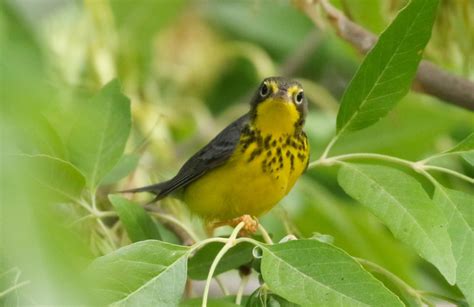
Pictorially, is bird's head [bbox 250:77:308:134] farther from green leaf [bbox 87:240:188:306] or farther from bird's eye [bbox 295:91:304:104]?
green leaf [bbox 87:240:188:306]

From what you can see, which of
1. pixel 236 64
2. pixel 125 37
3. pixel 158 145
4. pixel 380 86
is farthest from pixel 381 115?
pixel 236 64

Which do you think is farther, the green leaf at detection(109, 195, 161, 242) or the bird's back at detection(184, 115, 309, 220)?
the bird's back at detection(184, 115, 309, 220)

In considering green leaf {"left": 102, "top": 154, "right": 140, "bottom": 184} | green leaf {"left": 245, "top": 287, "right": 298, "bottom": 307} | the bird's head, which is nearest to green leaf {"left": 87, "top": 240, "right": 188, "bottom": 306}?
green leaf {"left": 245, "top": 287, "right": 298, "bottom": 307}

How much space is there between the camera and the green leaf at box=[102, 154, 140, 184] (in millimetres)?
1878

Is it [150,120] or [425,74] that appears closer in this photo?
[425,74]

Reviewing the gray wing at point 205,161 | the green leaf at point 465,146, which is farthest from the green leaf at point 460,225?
the gray wing at point 205,161

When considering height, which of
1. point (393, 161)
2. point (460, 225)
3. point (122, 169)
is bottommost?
point (460, 225)

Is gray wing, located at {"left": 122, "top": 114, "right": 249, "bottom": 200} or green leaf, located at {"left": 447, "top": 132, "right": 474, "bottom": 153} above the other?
gray wing, located at {"left": 122, "top": 114, "right": 249, "bottom": 200}

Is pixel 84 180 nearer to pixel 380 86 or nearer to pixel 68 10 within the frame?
pixel 380 86

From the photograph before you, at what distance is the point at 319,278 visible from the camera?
4.17ft

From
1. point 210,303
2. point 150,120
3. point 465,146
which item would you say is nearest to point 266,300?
point 210,303

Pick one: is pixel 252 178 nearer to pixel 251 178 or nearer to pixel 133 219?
pixel 251 178

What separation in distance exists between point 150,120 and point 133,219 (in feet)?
5.39

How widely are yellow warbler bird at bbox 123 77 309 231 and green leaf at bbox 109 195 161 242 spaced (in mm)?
516
